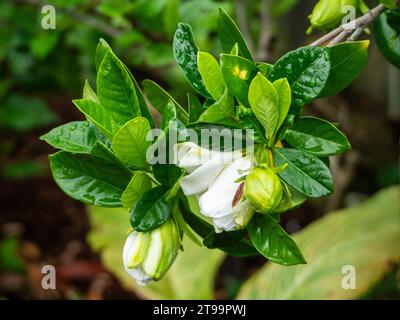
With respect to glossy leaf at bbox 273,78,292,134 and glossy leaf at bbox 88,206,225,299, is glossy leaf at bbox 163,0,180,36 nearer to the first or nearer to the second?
glossy leaf at bbox 88,206,225,299

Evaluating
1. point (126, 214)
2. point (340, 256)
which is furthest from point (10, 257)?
point (340, 256)

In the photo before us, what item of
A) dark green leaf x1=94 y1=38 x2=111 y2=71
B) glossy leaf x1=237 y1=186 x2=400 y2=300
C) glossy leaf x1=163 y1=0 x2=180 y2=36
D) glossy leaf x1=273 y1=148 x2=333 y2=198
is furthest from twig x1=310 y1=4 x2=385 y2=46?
glossy leaf x1=237 y1=186 x2=400 y2=300

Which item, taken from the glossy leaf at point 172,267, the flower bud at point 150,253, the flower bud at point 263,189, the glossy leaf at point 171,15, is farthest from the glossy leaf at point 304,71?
the glossy leaf at point 172,267

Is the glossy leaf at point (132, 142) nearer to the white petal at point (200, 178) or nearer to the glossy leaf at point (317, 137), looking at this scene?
the white petal at point (200, 178)

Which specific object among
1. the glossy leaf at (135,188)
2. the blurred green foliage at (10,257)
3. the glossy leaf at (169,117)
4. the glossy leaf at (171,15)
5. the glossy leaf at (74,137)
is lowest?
the blurred green foliage at (10,257)

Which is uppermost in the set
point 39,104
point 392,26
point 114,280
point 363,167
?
point 392,26

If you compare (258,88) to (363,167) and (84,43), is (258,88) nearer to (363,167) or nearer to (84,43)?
(84,43)
